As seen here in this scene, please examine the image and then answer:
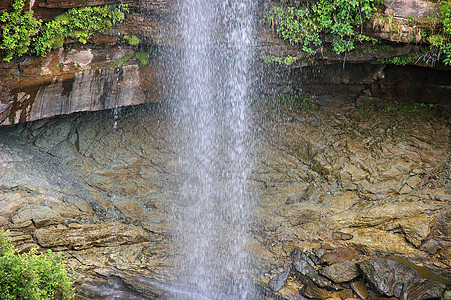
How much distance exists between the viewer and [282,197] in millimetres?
8508

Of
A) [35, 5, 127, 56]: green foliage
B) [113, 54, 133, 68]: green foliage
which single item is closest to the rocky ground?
[113, 54, 133, 68]: green foliage

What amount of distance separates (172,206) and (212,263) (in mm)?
1702

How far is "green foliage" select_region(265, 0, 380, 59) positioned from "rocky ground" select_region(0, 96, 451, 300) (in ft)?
6.09

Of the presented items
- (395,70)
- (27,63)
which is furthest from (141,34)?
(395,70)


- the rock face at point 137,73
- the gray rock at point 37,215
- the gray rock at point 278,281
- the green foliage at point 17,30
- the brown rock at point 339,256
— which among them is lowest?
the gray rock at point 278,281

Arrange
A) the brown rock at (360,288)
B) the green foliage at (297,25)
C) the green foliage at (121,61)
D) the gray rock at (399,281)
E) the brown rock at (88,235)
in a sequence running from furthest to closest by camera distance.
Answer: the green foliage at (121,61) < the green foliage at (297,25) < the brown rock at (88,235) < the brown rock at (360,288) < the gray rock at (399,281)

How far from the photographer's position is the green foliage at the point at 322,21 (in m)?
7.14

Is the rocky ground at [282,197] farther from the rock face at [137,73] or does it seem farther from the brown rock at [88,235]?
the rock face at [137,73]

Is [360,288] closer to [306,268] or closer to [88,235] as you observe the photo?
[306,268]

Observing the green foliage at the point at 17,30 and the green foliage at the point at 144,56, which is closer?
the green foliage at the point at 17,30

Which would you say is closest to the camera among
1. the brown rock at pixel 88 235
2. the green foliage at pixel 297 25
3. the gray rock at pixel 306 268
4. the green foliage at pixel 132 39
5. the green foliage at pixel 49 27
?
the green foliage at pixel 49 27

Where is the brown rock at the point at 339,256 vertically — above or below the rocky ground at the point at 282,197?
below

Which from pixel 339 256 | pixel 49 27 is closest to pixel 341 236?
pixel 339 256

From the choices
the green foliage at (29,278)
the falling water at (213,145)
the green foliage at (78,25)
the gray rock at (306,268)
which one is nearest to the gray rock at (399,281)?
the gray rock at (306,268)
